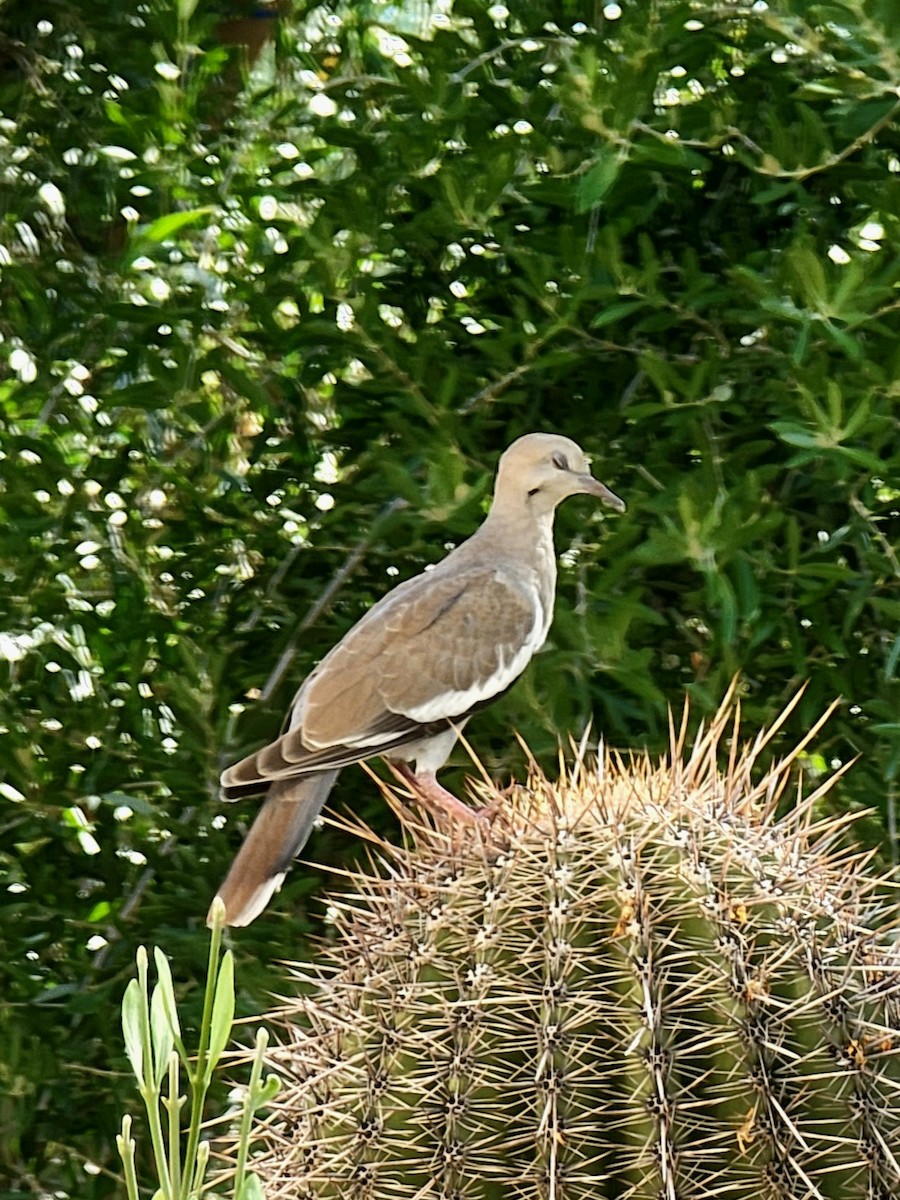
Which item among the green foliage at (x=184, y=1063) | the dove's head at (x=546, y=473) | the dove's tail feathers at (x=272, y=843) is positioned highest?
the green foliage at (x=184, y=1063)

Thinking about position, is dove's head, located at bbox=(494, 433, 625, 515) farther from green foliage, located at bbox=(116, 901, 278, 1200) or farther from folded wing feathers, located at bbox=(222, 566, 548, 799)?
green foliage, located at bbox=(116, 901, 278, 1200)

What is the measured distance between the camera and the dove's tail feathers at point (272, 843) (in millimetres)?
1680

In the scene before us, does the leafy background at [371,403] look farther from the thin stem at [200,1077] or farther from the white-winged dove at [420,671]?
the thin stem at [200,1077]

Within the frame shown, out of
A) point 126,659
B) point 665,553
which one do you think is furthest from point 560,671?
point 126,659

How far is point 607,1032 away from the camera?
0.96 meters

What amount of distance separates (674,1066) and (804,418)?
34.3 inches

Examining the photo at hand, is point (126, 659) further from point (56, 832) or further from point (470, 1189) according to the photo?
point (470, 1189)

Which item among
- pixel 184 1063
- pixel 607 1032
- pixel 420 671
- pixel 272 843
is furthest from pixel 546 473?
pixel 184 1063

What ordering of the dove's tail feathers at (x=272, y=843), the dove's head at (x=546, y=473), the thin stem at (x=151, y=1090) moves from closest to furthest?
the thin stem at (x=151, y=1090) → the dove's tail feathers at (x=272, y=843) → the dove's head at (x=546, y=473)

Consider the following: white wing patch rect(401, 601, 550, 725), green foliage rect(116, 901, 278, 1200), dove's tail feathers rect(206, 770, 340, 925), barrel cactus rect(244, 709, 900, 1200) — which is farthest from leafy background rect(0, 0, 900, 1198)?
green foliage rect(116, 901, 278, 1200)

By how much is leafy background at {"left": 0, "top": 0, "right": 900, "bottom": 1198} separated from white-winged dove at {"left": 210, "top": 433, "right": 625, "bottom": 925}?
2.1 inches

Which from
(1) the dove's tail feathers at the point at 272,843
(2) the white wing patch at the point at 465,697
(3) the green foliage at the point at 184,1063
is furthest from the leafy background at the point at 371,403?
(3) the green foliage at the point at 184,1063

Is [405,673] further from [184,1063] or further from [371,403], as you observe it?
[184,1063]

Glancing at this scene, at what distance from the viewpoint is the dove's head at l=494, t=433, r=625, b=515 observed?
70.9 inches
